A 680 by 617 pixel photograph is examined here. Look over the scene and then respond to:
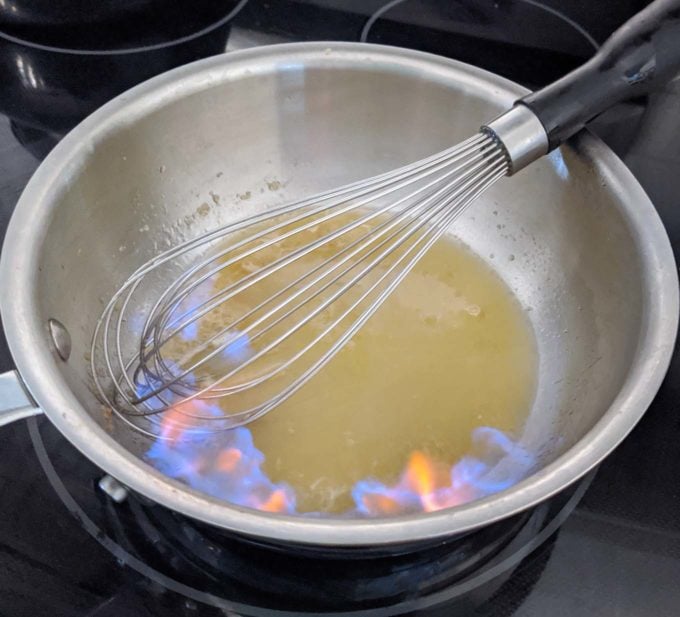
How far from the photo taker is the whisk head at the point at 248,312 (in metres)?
0.67

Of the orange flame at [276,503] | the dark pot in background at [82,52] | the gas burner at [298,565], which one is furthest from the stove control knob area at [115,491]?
the dark pot in background at [82,52]

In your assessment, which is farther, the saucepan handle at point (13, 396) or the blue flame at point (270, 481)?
the blue flame at point (270, 481)

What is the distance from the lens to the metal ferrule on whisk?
2.13ft

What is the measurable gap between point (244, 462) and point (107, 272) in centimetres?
25

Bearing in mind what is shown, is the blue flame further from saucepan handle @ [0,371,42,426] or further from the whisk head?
saucepan handle @ [0,371,42,426]

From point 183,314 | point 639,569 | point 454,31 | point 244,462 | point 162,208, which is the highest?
point 454,31

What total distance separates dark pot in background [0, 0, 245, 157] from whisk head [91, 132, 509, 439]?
226mm

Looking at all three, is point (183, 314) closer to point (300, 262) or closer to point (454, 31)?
point (300, 262)

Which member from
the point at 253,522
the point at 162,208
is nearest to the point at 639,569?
the point at 253,522

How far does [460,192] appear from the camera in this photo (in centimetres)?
69

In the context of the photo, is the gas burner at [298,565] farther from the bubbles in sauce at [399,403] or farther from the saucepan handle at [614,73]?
the saucepan handle at [614,73]

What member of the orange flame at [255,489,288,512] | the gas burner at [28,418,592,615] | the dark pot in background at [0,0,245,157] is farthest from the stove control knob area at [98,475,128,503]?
the dark pot in background at [0,0,245,157]

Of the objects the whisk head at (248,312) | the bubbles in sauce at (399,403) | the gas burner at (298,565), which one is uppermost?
the whisk head at (248,312)

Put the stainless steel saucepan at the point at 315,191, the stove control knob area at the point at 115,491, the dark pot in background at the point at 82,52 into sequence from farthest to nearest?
1. the dark pot in background at the point at 82,52
2. the stove control knob area at the point at 115,491
3. the stainless steel saucepan at the point at 315,191
